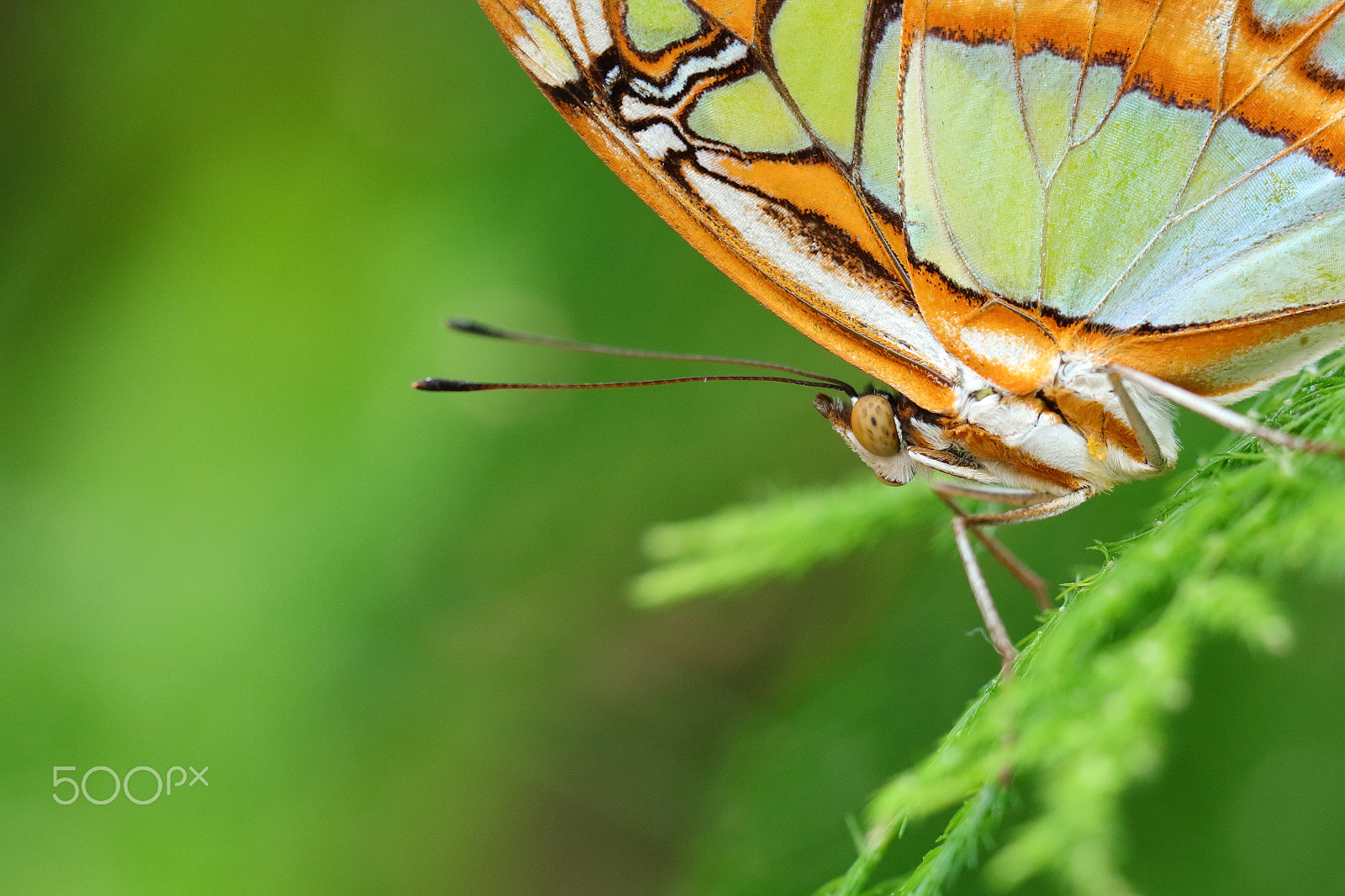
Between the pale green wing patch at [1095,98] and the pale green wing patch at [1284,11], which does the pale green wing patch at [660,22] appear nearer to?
the pale green wing patch at [1095,98]

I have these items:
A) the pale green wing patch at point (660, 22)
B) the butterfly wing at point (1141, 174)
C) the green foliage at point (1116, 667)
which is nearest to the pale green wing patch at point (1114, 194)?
the butterfly wing at point (1141, 174)

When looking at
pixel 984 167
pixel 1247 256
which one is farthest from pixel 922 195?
pixel 1247 256

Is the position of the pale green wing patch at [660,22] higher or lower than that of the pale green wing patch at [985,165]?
higher

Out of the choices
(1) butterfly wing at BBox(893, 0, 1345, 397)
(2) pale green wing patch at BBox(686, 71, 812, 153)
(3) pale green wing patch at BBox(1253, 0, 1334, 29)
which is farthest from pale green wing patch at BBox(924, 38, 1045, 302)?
(3) pale green wing patch at BBox(1253, 0, 1334, 29)

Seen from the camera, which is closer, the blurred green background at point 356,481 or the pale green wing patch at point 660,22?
the pale green wing patch at point 660,22

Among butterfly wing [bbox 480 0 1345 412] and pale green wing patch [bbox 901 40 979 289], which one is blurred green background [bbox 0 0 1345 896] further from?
pale green wing patch [bbox 901 40 979 289]

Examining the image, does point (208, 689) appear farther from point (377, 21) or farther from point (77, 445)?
point (377, 21)

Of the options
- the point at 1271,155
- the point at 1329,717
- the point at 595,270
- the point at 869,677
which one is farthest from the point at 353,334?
the point at 1329,717
